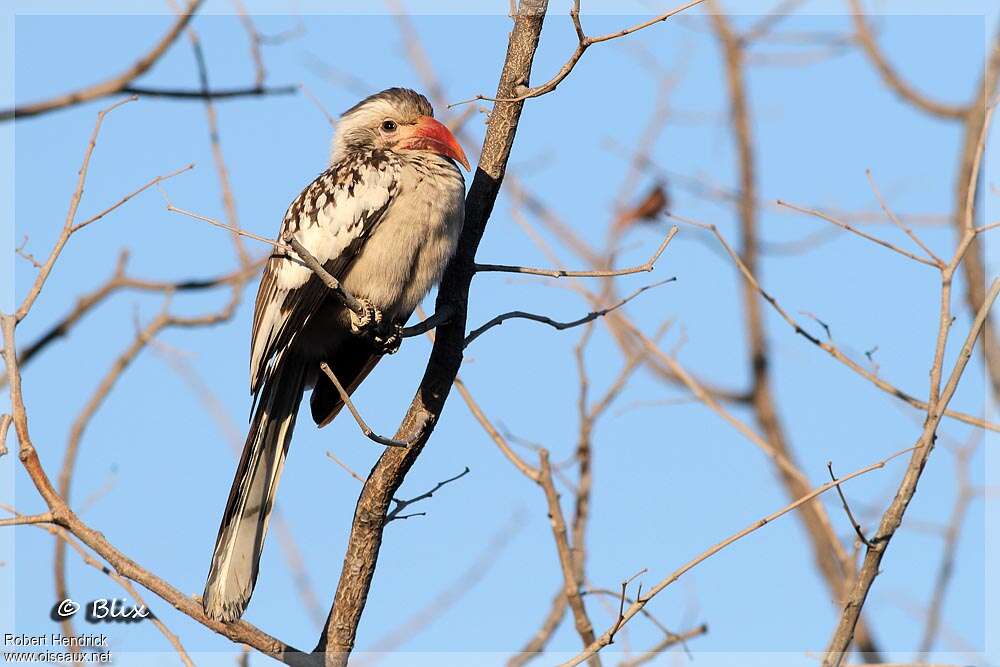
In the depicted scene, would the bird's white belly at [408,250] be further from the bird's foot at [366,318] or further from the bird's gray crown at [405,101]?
the bird's gray crown at [405,101]

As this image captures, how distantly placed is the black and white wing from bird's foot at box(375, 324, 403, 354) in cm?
30

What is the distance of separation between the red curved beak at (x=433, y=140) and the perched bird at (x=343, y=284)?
0.12ft

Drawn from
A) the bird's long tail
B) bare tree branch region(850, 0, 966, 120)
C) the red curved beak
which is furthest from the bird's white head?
bare tree branch region(850, 0, 966, 120)

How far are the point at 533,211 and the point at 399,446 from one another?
5.15 metres

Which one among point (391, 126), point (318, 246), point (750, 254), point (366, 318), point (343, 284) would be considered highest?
point (750, 254)

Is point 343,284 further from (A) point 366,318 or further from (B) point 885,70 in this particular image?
(B) point 885,70

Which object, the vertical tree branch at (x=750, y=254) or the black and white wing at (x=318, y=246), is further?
the vertical tree branch at (x=750, y=254)

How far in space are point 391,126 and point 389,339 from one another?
4.34ft

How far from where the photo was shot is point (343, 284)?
4797mm

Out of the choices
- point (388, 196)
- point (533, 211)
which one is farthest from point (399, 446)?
point (533, 211)

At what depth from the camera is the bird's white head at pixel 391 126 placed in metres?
5.37

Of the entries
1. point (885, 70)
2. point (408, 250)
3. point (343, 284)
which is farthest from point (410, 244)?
point (885, 70)

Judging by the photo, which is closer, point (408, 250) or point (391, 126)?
point (408, 250)

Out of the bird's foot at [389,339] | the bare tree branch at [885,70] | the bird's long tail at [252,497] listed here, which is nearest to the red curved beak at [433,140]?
the bird's foot at [389,339]
